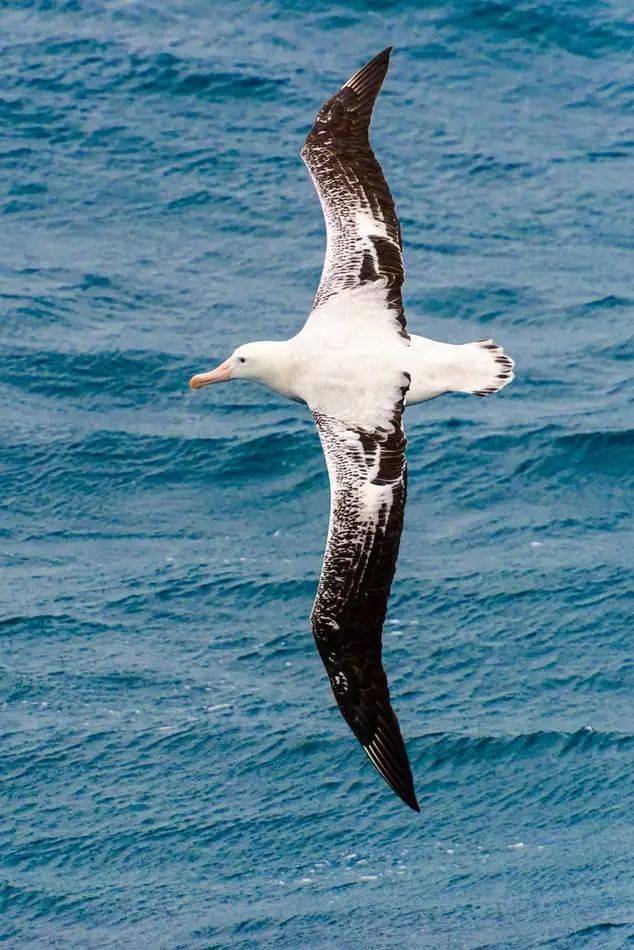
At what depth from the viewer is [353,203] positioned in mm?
17391

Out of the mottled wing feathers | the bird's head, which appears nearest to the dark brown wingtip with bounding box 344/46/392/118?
the mottled wing feathers

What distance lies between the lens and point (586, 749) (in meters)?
20.7

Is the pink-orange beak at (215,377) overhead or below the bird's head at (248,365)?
below

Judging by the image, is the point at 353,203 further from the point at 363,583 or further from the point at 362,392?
the point at 363,583

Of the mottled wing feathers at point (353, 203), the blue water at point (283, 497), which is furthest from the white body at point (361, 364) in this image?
the blue water at point (283, 497)

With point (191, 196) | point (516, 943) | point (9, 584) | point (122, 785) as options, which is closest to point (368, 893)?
point (516, 943)

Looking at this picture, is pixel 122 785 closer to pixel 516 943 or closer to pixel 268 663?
pixel 268 663

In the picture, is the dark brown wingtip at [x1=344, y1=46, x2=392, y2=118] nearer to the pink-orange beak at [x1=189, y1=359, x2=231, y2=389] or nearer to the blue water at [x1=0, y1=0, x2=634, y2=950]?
the pink-orange beak at [x1=189, y1=359, x2=231, y2=389]

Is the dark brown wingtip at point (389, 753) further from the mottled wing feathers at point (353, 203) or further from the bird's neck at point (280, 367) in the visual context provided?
the mottled wing feathers at point (353, 203)

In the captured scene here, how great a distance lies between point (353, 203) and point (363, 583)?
3496 mm

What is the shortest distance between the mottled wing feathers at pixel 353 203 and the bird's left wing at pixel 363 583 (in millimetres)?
1303

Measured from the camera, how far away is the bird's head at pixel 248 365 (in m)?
16.7

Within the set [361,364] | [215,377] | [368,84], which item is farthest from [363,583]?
[368,84]

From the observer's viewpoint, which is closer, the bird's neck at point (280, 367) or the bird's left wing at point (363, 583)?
the bird's left wing at point (363, 583)
